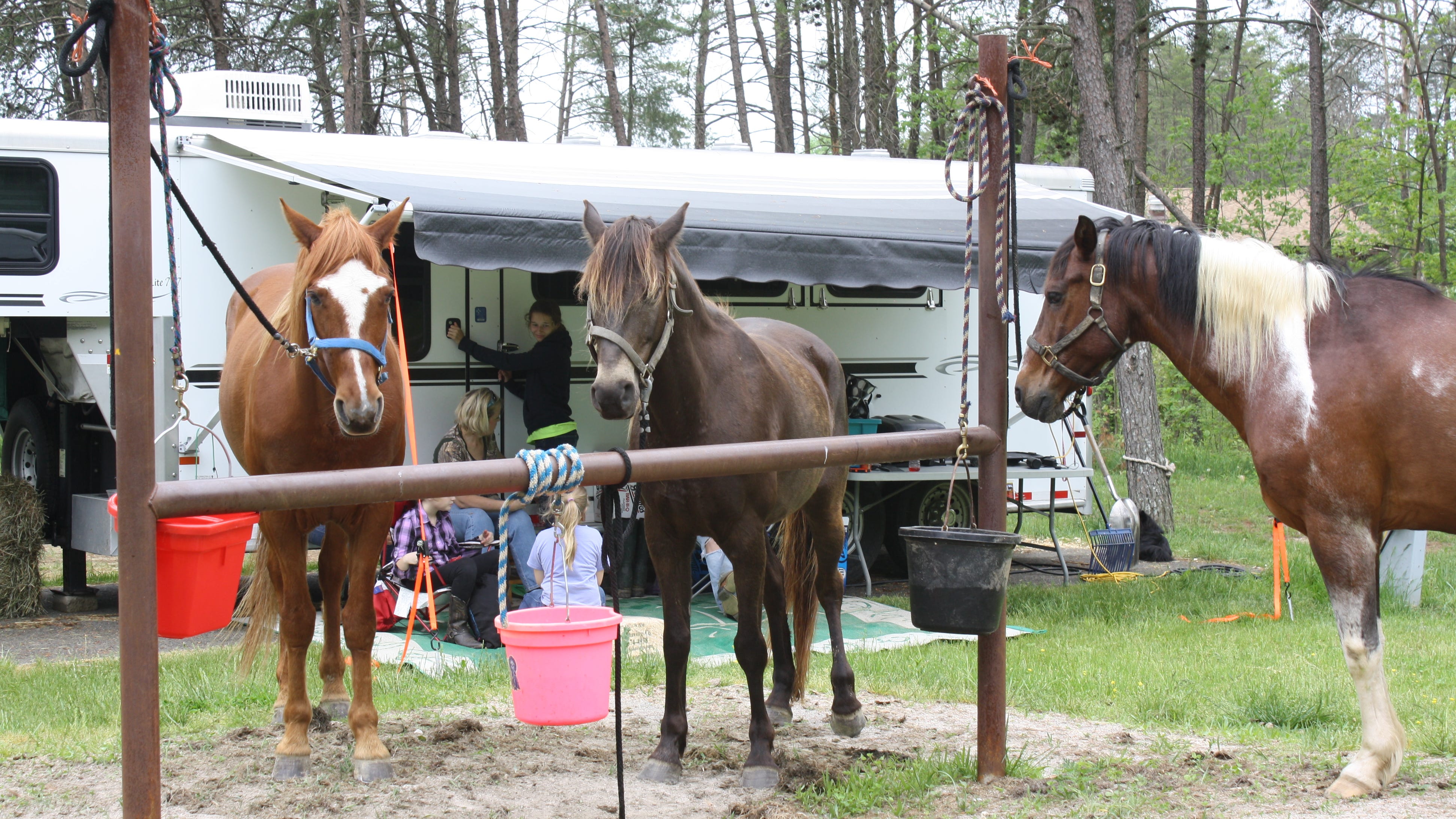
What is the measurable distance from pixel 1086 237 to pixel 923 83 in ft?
56.2

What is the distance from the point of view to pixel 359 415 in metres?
3.44

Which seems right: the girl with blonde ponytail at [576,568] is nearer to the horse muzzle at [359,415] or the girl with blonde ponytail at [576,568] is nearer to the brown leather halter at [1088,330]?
the horse muzzle at [359,415]

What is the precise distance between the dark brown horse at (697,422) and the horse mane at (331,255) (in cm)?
74

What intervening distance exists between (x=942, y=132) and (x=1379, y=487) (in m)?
15.9

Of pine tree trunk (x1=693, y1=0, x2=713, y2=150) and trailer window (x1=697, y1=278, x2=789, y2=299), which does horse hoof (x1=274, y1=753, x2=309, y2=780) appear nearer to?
trailer window (x1=697, y1=278, x2=789, y2=299)

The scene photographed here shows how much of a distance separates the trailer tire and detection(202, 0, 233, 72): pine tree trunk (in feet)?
27.0

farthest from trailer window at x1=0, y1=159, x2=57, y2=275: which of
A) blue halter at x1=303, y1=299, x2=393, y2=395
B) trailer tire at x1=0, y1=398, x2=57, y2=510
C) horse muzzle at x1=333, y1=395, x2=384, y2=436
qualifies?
horse muzzle at x1=333, y1=395, x2=384, y2=436

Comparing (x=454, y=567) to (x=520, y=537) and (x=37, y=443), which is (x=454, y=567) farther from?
(x=37, y=443)

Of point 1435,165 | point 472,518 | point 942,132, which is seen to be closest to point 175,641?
point 472,518

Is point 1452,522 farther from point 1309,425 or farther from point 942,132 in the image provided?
point 942,132

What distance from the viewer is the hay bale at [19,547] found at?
7.38 m

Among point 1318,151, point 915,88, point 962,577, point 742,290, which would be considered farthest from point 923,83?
point 962,577

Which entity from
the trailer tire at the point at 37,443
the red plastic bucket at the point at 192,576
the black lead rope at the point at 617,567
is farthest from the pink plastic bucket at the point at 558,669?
the trailer tire at the point at 37,443

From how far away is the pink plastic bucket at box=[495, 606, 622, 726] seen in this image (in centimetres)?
290
